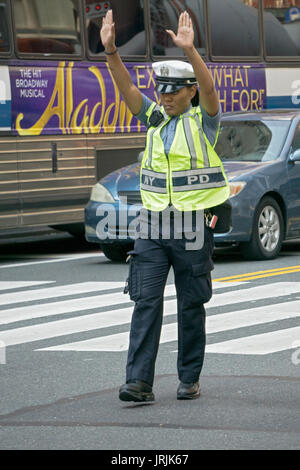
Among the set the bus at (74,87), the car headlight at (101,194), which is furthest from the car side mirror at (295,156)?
the bus at (74,87)

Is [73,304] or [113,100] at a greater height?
[113,100]

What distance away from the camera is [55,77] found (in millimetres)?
15727

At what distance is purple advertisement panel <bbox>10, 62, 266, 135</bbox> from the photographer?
1525 cm

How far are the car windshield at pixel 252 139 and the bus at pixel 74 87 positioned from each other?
2.22 m

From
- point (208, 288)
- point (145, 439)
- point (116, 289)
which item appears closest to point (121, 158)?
point (116, 289)

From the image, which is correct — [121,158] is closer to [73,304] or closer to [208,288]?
[73,304]

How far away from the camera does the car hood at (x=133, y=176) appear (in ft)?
45.2

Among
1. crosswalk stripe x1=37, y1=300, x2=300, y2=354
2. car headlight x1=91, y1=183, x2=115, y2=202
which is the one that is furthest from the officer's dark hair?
car headlight x1=91, y1=183, x2=115, y2=202

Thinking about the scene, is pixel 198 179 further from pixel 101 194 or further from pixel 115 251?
pixel 115 251

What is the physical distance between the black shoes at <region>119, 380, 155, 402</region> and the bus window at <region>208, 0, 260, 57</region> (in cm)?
1178

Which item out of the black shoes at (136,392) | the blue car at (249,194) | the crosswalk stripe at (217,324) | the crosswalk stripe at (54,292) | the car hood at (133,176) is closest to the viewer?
the black shoes at (136,392)

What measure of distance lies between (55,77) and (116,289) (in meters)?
4.64

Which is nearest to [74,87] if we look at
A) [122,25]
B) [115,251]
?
[122,25]

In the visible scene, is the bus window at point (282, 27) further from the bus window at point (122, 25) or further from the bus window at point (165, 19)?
the bus window at point (122, 25)
